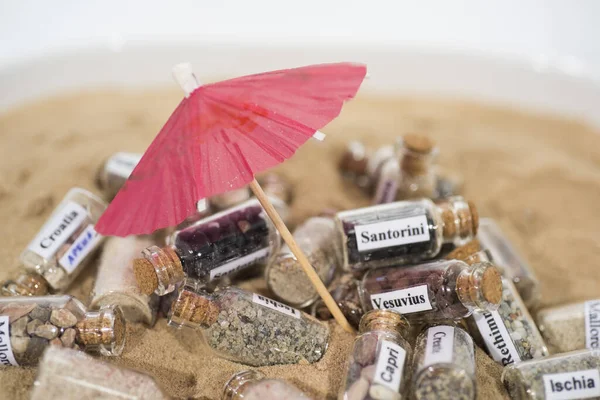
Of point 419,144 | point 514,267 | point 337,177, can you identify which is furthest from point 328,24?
point 514,267

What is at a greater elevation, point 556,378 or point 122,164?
point 122,164

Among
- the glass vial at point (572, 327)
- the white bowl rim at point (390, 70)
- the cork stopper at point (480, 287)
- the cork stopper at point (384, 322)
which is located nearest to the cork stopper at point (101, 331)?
the cork stopper at point (384, 322)

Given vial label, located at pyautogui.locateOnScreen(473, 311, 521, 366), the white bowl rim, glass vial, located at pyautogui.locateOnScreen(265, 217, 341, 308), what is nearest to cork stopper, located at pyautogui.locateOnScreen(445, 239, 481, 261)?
vial label, located at pyautogui.locateOnScreen(473, 311, 521, 366)

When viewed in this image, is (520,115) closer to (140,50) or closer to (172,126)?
(140,50)

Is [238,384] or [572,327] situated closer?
[238,384]

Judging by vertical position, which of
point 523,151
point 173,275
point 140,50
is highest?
point 140,50

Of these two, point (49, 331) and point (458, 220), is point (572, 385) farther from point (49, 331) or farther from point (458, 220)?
point (49, 331)

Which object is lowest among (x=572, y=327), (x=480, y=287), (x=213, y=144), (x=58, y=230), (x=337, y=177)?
(x=572, y=327)

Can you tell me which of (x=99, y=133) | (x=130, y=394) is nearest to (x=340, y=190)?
(x=99, y=133)
